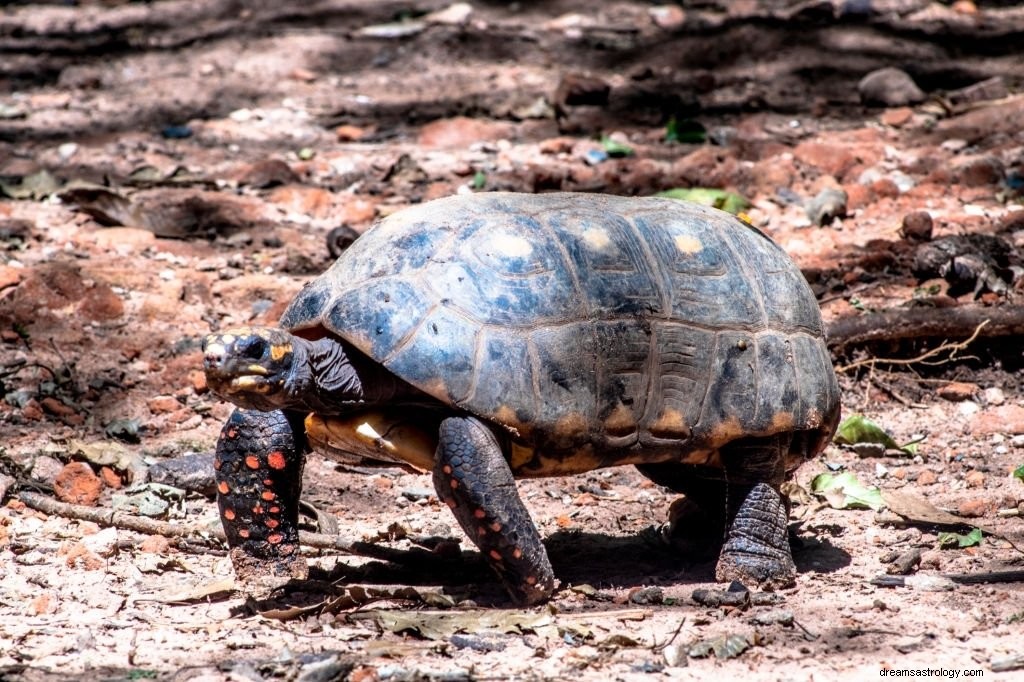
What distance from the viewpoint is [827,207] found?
29.6 feet

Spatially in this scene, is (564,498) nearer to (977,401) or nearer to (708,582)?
(708,582)

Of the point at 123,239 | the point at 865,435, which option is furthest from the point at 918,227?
the point at 123,239

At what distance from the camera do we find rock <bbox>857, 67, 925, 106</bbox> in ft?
37.6

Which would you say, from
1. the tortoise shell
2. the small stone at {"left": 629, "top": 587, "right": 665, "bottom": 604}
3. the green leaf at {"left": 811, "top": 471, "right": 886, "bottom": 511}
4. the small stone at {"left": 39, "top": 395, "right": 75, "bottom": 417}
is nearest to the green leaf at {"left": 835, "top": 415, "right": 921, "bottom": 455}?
the green leaf at {"left": 811, "top": 471, "right": 886, "bottom": 511}

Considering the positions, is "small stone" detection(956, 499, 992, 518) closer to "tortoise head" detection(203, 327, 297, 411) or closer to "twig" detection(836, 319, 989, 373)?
"twig" detection(836, 319, 989, 373)

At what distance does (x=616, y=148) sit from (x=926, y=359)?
12.3ft

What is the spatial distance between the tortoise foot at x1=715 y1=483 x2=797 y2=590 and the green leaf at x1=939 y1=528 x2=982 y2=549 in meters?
0.69

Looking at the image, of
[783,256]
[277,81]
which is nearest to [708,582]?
[783,256]

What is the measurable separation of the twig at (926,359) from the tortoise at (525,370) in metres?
1.98

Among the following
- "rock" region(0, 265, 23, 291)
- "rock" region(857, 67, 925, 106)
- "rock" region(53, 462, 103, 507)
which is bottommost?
"rock" region(53, 462, 103, 507)

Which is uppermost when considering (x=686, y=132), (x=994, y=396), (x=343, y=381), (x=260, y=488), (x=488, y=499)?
(x=343, y=381)

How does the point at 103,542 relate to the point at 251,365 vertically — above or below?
below

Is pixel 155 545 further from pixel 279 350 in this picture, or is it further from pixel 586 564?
pixel 586 564

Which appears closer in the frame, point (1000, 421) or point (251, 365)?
point (251, 365)
